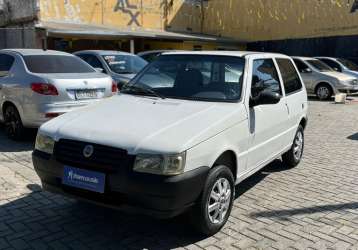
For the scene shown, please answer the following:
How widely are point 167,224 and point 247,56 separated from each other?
6.99 feet

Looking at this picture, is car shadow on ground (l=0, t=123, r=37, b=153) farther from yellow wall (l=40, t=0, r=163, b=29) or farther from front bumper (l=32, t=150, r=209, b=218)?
yellow wall (l=40, t=0, r=163, b=29)

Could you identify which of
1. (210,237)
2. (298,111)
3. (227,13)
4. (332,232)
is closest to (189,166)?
(210,237)

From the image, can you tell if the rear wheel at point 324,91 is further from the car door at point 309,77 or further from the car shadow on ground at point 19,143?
the car shadow on ground at point 19,143

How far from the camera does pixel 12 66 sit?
764 centimetres

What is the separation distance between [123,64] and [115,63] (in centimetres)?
22

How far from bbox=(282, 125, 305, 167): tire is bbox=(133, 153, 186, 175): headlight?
3310mm

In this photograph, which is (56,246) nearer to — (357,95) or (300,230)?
(300,230)

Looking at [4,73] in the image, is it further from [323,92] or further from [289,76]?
[323,92]

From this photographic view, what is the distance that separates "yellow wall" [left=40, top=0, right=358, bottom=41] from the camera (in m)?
24.5

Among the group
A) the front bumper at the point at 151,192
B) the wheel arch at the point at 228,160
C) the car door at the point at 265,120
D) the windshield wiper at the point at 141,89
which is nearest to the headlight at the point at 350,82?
the car door at the point at 265,120

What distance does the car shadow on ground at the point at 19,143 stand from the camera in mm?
7067

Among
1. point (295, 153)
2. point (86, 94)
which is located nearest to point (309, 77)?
point (295, 153)

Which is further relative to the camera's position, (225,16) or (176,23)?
(225,16)

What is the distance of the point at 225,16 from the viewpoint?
3189cm
